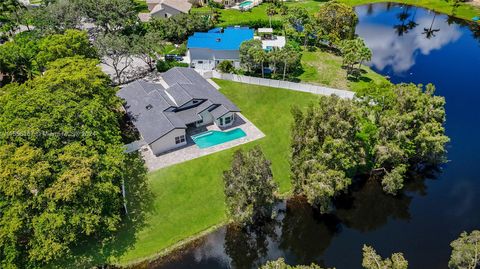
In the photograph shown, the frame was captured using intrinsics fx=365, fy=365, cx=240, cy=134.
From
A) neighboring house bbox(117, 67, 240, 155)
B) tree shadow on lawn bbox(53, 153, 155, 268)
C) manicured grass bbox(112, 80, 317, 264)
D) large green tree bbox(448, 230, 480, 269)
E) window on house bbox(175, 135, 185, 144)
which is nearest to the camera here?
large green tree bbox(448, 230, 480, 269)

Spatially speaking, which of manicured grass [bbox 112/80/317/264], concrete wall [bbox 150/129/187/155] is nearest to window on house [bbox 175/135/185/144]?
concrete wall [bbox 150/129/187/155]

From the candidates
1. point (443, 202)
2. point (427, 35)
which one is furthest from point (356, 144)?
point (427, 35)

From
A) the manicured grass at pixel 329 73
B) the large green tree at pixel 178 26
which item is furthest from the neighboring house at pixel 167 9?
the manicured grass at pixel 329 73

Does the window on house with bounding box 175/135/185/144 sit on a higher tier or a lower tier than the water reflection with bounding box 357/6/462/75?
lower

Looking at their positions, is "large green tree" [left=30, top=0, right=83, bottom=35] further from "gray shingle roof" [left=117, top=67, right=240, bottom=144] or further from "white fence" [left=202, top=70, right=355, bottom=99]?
"white fence" [left=202, top=70, right=355, bottom=99]

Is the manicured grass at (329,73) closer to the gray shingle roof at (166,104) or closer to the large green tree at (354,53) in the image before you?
the large green tree at (354,53)

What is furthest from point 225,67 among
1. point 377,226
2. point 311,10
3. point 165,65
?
point 311,10

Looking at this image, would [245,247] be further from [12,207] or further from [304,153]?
[12,207]
